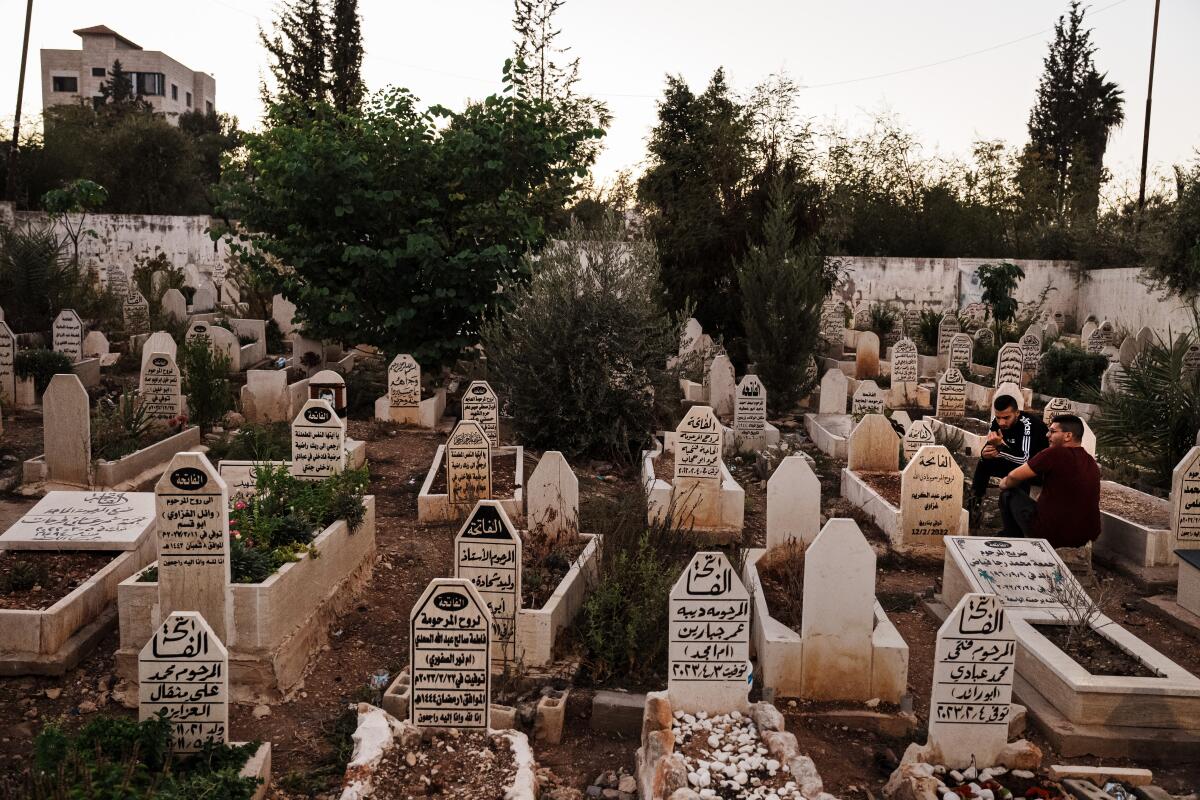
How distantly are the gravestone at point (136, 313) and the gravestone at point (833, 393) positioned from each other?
11101mm

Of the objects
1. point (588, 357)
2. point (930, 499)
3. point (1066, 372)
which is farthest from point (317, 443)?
point (1066, 372)

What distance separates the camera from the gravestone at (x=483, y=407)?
1064cm

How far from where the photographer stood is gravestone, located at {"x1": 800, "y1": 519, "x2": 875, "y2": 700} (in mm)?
5363

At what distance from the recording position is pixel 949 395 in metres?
13.9

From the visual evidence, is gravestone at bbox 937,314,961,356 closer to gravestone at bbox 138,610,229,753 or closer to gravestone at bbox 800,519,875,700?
gravestone at bbox 800,519,875,700

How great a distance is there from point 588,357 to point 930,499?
413 centimetres

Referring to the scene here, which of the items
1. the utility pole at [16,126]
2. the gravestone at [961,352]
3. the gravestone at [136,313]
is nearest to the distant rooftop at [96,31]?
the utility pole at [16,126]

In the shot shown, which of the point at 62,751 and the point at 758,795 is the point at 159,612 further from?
the point at 758,795

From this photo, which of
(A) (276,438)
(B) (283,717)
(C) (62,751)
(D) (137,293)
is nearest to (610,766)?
(B) (283,717)

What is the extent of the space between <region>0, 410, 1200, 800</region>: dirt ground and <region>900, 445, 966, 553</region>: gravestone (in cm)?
25

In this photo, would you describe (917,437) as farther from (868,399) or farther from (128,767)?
(128,767)

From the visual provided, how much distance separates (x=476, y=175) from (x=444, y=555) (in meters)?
7.27

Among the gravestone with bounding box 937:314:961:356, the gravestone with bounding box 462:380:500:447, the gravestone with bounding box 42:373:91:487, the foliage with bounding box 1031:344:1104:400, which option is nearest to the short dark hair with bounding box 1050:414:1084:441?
the gravestone with bounding box 462:380:500:447

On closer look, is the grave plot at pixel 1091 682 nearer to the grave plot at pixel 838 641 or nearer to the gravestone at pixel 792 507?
the grave plot at pixel 838 641
